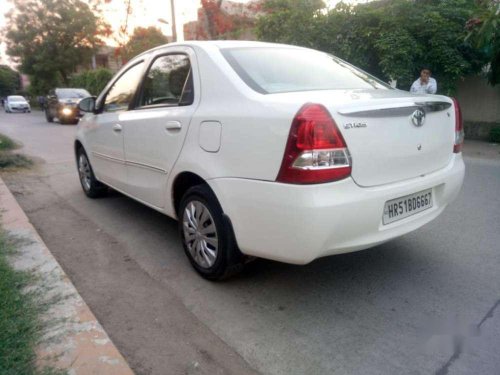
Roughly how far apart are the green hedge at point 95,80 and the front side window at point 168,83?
2438cm

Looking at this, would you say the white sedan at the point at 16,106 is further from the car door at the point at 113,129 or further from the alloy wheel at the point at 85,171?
the car door at the point at 113,129

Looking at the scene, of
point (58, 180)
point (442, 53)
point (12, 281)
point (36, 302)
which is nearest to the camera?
point (36, 302)

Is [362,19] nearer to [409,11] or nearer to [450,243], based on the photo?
[409,11]

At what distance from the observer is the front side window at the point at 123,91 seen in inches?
156

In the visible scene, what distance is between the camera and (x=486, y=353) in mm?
2221

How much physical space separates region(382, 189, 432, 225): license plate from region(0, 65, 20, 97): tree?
76.9m

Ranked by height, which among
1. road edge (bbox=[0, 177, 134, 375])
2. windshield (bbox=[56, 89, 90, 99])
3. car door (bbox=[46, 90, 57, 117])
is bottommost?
road edge (bbox=[0, 177, 134, 375])

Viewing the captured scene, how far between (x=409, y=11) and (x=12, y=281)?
34.0ft

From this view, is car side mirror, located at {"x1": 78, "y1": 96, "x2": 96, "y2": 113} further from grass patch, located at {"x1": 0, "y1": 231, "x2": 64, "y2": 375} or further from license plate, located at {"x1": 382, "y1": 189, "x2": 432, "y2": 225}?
license plate, located at {"x1": 382, "y1": 189, "x2": 432, "y2": 225}

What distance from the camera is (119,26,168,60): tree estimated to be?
75.6ft

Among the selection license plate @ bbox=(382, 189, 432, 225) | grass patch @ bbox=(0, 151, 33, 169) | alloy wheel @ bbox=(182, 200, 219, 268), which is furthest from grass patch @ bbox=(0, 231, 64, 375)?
grass patch @ bbox=(0, 151, 33, 169)

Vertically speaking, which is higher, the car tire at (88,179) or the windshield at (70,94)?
the windshield at (70,94)

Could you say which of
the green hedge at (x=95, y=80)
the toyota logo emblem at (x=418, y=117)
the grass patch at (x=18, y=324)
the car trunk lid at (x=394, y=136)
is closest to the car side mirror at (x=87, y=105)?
the grass patch at (x=18, y=324)

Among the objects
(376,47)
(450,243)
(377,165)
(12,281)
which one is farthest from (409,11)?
(12,281)
